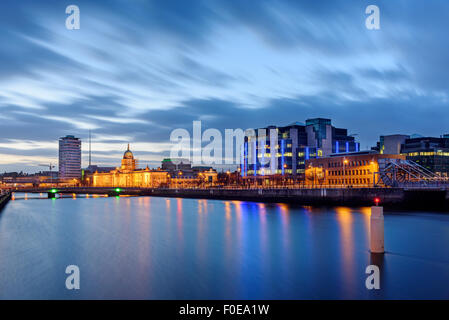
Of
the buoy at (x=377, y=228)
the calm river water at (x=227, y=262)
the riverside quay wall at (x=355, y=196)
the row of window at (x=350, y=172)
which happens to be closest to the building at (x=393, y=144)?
the row of window at (x=350, y=172)

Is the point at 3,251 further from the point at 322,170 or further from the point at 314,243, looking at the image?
the point at 322,170

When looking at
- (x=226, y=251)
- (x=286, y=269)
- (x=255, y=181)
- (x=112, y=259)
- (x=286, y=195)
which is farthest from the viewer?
(x=255, y=181)

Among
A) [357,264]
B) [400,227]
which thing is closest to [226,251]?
[357,264]

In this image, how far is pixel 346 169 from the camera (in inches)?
4656

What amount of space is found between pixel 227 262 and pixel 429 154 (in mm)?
152050

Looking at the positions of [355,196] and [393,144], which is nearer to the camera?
[355,196]

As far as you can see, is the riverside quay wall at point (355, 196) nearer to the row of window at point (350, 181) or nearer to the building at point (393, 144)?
the row of window at point (350, 181)

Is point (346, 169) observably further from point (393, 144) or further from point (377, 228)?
point (377, 228)

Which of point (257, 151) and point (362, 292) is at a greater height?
point (257, 151)

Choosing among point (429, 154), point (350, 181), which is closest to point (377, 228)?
point (350, 181)

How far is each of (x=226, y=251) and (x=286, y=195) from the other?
58.7 metres

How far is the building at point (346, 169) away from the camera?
110m

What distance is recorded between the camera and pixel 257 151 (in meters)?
166

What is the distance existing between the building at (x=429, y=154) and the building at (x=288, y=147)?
988 inches
